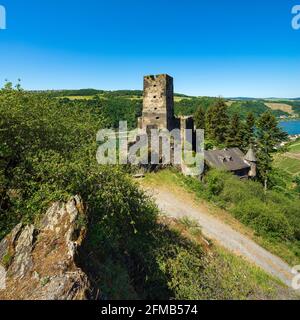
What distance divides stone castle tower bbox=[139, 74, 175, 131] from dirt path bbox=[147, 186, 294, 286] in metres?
8.32

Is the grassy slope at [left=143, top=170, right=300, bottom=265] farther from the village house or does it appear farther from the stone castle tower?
the stone castle tower

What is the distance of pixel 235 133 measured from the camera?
147 ft

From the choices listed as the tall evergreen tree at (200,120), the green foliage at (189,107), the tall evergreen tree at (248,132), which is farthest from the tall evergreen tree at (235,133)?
the green foliage at (189,107)

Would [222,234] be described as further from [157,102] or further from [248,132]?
[248,132]

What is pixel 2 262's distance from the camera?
7070 millimetres

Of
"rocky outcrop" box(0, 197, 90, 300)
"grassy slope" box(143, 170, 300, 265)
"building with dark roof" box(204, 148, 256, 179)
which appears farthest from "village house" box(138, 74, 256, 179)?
"rocky outcrop" box(0, 197, 90, 300)

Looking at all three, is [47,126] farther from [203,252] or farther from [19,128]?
[203,252]

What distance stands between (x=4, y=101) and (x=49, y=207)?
3871 mm

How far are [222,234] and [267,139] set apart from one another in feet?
94.1

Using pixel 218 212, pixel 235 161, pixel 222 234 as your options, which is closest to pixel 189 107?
pixel 235 161

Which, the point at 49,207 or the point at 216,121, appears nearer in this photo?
the point at 49,207

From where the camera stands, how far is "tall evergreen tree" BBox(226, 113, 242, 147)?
4438 centimetres

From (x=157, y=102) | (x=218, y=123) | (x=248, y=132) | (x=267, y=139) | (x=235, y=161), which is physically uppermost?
(x=157, y=102)
